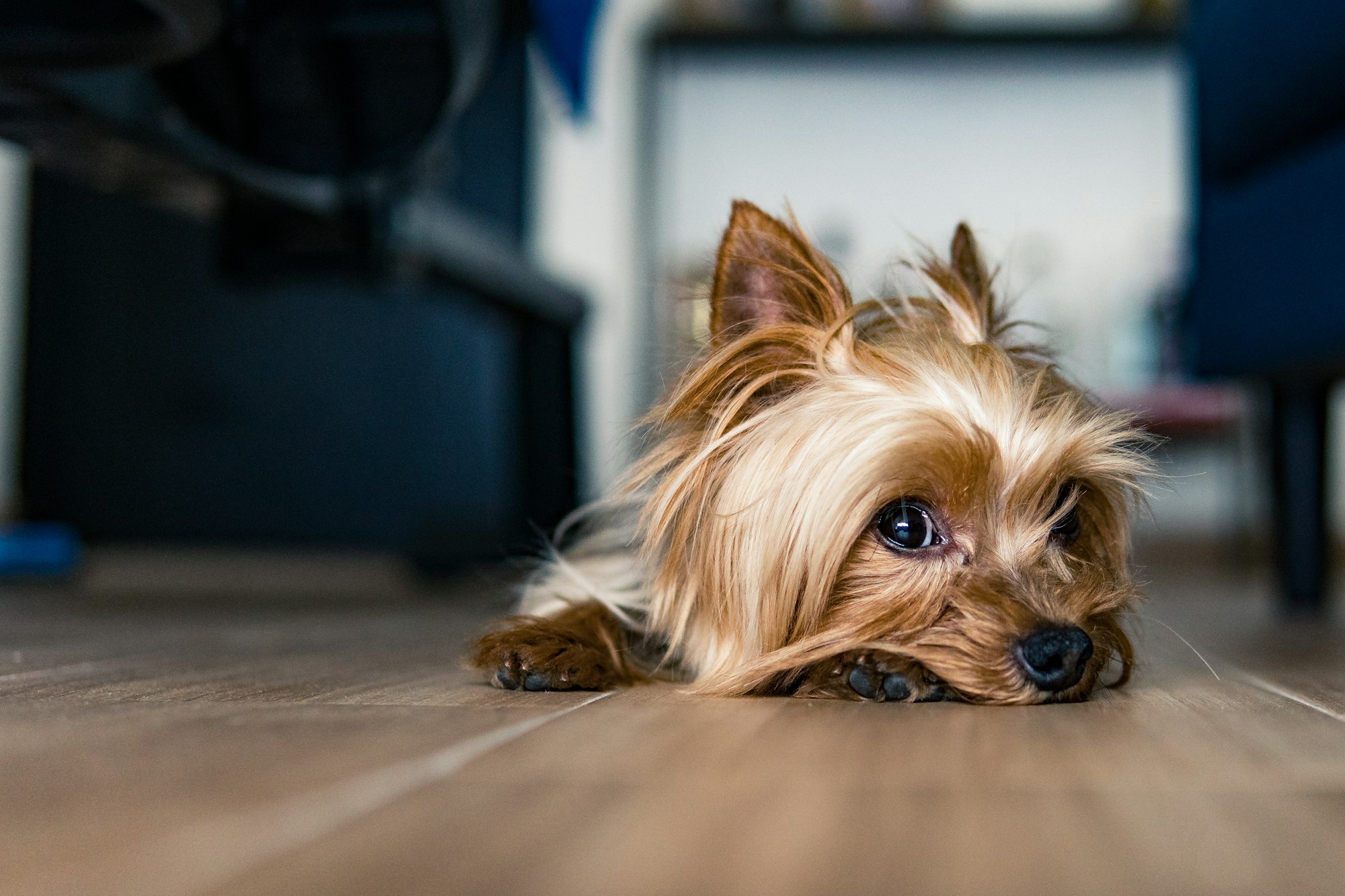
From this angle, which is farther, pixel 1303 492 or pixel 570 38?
pixel 1303 492

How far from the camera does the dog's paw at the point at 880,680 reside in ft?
3.15

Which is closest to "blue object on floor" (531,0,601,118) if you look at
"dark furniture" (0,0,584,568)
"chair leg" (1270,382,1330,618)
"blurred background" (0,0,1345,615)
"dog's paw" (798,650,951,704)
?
"blurred background" (0,0,1345,615)

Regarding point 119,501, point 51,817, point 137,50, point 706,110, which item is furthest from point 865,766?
point 706,110

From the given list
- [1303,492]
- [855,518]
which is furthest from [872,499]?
[1303,492]

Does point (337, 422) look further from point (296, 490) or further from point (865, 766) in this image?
point (865, 766)

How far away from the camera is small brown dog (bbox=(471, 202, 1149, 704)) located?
3.22 feet

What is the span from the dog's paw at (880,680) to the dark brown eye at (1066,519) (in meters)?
0.23

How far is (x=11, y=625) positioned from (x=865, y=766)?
145 cm

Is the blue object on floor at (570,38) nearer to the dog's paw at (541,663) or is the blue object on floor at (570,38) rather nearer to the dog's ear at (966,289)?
the dog's ear at (966,289)

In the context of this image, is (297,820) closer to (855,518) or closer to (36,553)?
(855,518)

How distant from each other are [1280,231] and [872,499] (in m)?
1.26

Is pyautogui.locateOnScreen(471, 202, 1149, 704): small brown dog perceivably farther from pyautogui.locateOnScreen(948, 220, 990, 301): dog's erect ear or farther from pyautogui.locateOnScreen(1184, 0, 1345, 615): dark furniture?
pyautogui.locateOnScreen(1184, 0, 1345, 615): dark furniture

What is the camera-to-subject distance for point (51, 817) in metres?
→ 0.53

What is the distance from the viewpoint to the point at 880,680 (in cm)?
97
